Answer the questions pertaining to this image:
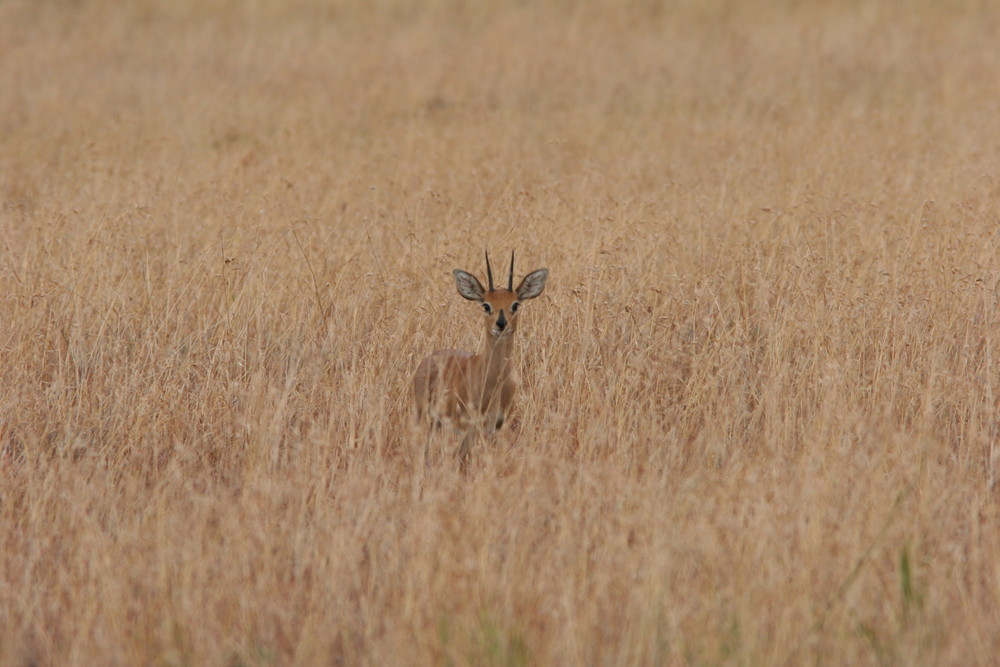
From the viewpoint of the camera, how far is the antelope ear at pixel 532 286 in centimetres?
546

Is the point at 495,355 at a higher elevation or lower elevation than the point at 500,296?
lower

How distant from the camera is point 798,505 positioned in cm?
417

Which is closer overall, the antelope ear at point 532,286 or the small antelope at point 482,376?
the small antelope at point 482,376

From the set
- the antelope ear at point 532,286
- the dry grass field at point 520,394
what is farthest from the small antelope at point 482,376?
the dry grass field at point 520,394

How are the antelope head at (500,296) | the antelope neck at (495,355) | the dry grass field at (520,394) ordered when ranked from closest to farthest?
the dry grass field at (520,394), the antelope head at (500,296), the antelope neck at (495,355)

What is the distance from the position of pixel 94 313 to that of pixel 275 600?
3.19m

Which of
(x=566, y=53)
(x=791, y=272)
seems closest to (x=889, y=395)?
(x=791, y=272)

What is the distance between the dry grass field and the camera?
3742 mm

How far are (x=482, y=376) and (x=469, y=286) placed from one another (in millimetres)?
421

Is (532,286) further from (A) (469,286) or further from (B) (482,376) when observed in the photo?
(B) (482,376)

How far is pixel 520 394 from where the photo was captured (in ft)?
18.4

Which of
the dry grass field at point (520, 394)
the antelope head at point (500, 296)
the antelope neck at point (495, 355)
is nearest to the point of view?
the dry grass field at point (520, 394)

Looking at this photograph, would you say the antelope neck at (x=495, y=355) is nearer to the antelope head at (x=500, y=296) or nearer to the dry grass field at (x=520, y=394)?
the antelope head at (x=500, y=296)

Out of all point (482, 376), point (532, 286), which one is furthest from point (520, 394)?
point (532, 286)
